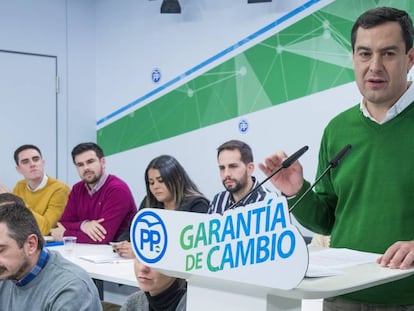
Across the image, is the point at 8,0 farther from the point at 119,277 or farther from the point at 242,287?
the point at 242,287

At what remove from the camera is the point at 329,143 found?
1697 mm

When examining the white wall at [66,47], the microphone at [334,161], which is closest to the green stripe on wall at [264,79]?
the white wall at [66,47]

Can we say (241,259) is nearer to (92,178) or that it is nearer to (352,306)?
(352,306)

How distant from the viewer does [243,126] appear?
17.1ft

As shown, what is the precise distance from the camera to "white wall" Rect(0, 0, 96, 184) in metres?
5.96

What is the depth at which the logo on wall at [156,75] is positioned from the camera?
591 cm

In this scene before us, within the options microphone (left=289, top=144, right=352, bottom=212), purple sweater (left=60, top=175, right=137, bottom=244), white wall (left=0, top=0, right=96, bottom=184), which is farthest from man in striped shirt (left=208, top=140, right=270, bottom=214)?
microphone (left=289, top=144, right=352, bottom=212)

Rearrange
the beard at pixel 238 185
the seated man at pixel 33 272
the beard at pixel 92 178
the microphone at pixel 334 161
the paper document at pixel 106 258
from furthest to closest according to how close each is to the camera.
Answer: the beard at pixel 92 178 < the beard at pixel 238 185 < the paper document at pixel 106 258 < the seated man at pixel 33 272 < the microphone at pixel 334 161

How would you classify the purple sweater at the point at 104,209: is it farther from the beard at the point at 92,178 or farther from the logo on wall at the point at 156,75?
the logo on wall at the point at 156,75

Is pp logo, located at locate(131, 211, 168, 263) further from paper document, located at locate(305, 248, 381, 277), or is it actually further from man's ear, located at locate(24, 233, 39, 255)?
man's ear, located at locate(24, 233, 39, 255)

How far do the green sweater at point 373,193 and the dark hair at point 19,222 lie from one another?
109 cm

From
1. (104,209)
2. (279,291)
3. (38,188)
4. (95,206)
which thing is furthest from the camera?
(38,188)

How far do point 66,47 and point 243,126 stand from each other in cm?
217

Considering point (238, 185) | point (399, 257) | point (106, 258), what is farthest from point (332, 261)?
point (238, 185)
